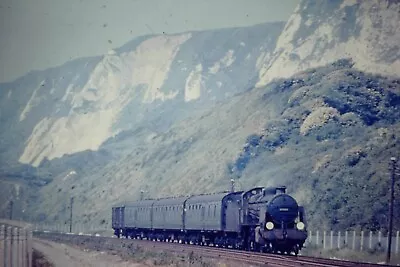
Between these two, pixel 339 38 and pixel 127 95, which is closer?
pixel 339 38

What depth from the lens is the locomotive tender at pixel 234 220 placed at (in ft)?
73.9

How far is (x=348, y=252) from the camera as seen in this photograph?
85.7 ft

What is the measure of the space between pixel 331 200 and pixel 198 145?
987 inches

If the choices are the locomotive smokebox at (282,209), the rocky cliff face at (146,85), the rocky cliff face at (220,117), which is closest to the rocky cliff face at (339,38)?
the rocky cliff face at (220,117)

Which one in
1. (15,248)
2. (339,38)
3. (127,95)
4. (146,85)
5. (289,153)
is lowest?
(15,248)

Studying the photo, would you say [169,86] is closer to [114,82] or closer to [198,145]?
[114,82]

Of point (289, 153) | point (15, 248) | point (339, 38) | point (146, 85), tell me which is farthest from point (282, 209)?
point (146, 85)

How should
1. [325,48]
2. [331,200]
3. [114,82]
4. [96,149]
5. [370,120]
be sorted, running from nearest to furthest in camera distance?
[331,200] < [370,120] < [325,48] < [96,149] < [114,82]

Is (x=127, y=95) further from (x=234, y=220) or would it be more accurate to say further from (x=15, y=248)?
(x=15, y=248)

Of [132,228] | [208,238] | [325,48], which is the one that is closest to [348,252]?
[208,238]

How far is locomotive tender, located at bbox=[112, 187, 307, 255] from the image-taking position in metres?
22.5

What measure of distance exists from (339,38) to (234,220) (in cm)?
4285

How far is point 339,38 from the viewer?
2554 inches

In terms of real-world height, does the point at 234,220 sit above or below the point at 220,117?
below
